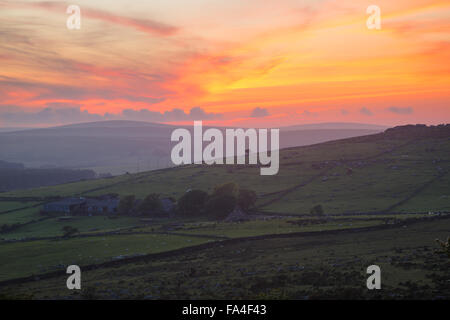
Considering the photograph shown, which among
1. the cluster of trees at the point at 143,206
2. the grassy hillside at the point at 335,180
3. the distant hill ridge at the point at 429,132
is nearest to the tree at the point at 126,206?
the cluster of trees at the point at 143,206

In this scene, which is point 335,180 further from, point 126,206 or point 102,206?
point 102,206

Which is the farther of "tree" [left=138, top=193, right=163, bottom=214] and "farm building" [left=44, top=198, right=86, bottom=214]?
"farm building" [left=44, top=198, right=86, bottom=214]

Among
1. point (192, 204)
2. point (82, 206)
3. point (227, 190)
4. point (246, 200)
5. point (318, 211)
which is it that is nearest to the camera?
point (318, 211)

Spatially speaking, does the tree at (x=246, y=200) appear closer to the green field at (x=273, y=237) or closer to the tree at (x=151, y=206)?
the green field at (x=273, y=237)

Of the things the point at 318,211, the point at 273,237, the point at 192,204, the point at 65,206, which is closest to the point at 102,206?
the point at 65,206

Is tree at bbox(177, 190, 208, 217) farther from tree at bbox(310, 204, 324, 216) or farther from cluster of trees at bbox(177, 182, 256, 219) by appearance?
tree at bbox(310, 204, 324, 216)

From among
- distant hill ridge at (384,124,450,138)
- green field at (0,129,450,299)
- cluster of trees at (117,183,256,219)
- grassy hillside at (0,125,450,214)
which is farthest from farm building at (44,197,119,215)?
distant hill ridge at (384,124,450,138)

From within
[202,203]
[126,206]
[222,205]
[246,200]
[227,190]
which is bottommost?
[126,206]

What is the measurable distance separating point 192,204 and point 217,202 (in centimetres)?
851

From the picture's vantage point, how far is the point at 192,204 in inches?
4365

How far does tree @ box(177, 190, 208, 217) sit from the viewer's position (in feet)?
364
